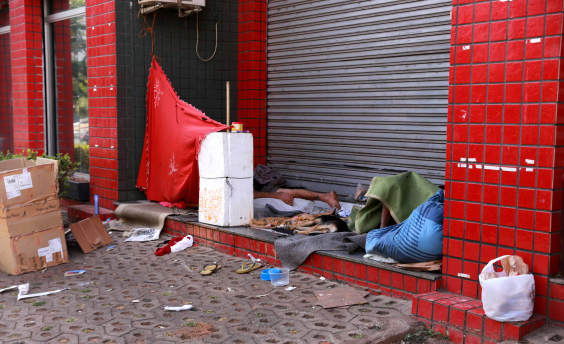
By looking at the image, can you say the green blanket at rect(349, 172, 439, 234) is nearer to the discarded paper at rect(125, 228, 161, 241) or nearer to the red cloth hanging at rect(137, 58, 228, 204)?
the red cloth hanging at rect(137, 58, 228, 204)

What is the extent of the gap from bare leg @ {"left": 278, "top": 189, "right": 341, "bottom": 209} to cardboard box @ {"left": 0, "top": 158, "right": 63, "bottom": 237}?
2.95m

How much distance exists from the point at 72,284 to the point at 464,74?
3873mm

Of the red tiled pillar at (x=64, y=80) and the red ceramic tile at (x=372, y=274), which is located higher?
the red tiled pillar at (x=64, y=80)

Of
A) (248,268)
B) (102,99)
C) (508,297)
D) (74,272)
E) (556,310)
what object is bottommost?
(74,272)

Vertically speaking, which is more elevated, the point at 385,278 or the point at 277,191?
the point at 277,191

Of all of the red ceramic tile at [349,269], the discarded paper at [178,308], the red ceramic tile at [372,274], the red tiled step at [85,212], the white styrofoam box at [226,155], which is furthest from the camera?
the red tiled step at [85,212]

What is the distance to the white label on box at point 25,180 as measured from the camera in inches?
216

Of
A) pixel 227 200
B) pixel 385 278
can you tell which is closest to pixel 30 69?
pixel 227 200

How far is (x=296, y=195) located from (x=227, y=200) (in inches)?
61.4

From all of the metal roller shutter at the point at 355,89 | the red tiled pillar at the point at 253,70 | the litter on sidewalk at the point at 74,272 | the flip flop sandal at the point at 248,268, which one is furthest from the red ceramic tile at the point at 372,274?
the red tiled pillar at the point at 253,70

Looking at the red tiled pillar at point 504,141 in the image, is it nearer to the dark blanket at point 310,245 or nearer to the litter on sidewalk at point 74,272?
the dark blanket at point 310,245

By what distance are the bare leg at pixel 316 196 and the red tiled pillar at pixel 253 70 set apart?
1238mm

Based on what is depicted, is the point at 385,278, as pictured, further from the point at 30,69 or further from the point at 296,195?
the point at 30,69

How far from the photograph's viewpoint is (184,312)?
4203 millimetres
